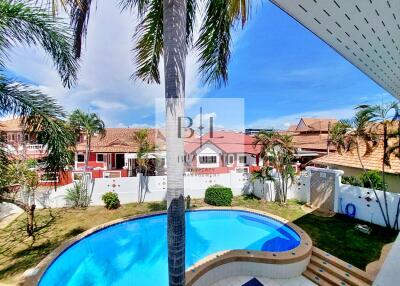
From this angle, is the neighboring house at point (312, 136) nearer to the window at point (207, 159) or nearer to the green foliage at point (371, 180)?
the window at point (207, 159)

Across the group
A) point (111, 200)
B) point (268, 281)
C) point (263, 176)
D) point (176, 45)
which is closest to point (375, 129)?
point (263, 176)

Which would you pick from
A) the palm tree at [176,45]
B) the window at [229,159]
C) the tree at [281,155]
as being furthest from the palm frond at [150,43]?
the window at [229,159]

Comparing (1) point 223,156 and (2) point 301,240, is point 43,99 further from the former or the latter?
(1) point 223,156

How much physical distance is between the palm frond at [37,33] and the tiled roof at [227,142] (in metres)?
26.5

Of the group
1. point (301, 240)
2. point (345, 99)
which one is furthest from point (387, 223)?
point (345, 99)

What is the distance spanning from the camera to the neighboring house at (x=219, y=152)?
111 feet

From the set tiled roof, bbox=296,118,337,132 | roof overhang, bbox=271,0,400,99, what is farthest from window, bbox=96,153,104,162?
tiled roof, bbox=296,118,337,132

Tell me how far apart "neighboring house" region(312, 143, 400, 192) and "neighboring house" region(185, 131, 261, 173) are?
11983mm

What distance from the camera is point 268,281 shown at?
899 centimetres

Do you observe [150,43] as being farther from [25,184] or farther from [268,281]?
[25,184]

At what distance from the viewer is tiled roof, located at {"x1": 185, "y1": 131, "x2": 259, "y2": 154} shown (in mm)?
34812

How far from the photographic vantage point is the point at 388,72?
5.79m

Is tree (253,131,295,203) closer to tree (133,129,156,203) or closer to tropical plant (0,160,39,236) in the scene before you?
tree (133,129,156,203)

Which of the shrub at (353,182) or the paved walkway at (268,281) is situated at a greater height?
the shrub at (353,182)
